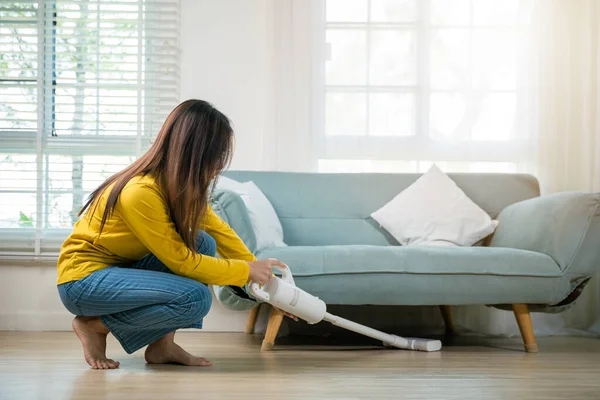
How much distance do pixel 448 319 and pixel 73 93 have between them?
2.09 meters

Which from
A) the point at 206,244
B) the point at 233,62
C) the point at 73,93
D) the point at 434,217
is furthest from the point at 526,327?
the point at 73,93

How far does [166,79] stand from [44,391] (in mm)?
2140

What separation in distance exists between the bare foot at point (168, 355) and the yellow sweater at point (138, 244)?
27 centimetres

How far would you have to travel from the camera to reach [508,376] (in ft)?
7.39

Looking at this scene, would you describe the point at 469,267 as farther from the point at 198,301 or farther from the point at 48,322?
the point at 48,322

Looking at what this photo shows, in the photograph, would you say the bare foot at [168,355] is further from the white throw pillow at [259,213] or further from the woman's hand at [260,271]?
the white throw pillow at [259,213]

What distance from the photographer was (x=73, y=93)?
3.80m

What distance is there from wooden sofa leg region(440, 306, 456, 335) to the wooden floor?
42cm

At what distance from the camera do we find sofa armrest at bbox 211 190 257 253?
109 inches

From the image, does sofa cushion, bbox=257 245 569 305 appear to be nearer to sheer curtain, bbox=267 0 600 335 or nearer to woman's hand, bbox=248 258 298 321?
woman's hand, bbox=248 258 298 321

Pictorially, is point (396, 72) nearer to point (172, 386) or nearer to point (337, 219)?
point (337, 219)

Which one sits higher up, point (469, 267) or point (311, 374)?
point (469, 267)

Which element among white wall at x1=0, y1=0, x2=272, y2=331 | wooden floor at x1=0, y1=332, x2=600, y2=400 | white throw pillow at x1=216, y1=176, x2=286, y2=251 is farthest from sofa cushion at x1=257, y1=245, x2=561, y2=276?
white wall at x1=0, y1=0, x2=272, y2=331

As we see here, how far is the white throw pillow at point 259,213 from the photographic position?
2934 mm
